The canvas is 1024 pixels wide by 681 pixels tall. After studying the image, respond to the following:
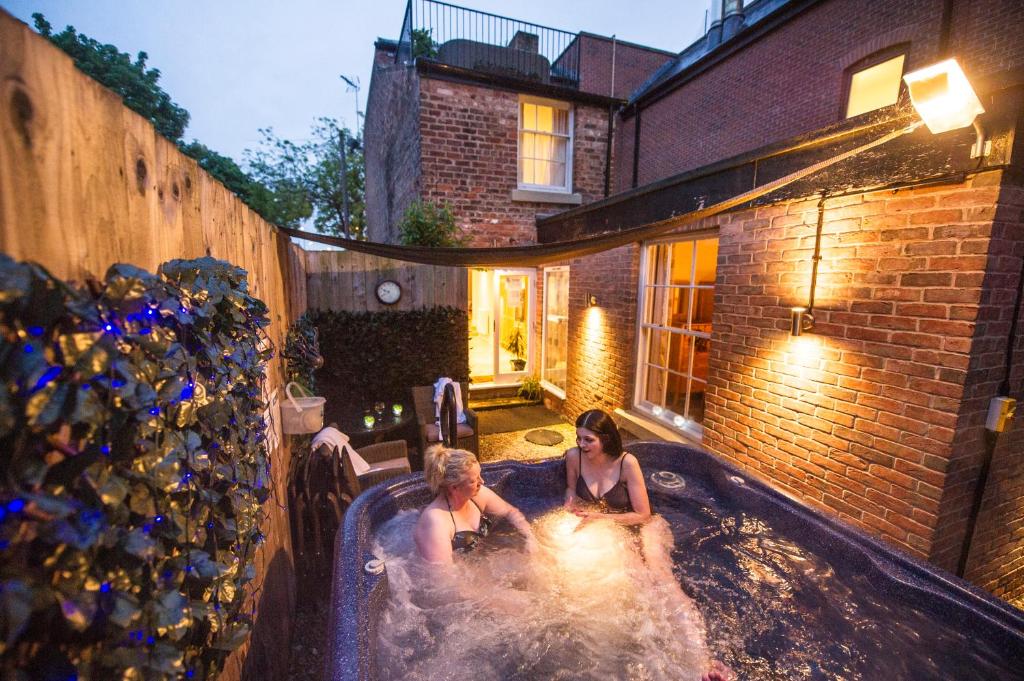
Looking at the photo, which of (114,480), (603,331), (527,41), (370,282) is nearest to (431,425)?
(370,282)

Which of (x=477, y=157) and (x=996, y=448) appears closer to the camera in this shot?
(x=996, y=448)

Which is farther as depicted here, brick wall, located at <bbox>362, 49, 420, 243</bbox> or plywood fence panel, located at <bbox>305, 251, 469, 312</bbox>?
brick wall, located at <bbox>362, 49, 420, 243</bbox>

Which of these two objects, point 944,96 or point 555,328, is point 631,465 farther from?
point 555,328

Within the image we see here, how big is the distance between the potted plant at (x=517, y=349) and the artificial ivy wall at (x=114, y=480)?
678 centimetres

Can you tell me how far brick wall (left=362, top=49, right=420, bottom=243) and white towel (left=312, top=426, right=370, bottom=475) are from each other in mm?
4467

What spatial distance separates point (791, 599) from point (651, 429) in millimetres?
2259

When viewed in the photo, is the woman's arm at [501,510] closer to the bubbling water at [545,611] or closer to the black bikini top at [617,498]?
the bubbling water at [545,611]

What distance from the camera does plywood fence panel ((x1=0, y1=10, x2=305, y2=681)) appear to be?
2.37ft

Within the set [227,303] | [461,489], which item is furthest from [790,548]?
[227,303]

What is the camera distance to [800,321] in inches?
118

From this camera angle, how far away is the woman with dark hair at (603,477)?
118 inches

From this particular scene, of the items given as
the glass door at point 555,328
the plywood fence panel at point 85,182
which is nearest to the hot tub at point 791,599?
the plywood fence panel at point 85,182

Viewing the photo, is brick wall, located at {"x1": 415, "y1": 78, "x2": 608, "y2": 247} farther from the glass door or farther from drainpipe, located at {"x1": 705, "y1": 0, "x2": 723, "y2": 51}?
drainpipe, located at {"x1": 705, "y1": 0, "x2": 723, "y2": 51}

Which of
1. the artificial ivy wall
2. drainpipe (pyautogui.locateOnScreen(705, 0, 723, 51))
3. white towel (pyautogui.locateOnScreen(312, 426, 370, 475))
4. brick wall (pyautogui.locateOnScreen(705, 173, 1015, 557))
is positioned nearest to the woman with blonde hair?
white towel (pyautogui.locateOnScreen(312, 426, 370, 475))
